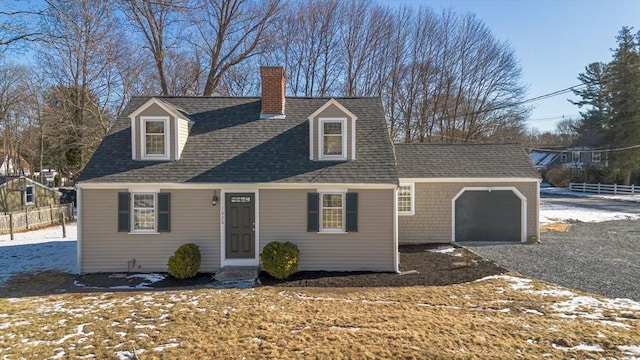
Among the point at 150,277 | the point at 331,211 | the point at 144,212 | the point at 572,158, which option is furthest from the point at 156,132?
the point at 572,158

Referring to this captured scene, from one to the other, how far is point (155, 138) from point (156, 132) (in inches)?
7.5

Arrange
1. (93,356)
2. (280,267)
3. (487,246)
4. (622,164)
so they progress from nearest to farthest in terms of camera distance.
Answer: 1. (93,356)
2. (280,267)
3. (487,246)
4. (622,164)

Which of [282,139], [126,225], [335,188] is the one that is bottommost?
[126,225]

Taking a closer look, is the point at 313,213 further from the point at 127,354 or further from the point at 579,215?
the point at 579,215

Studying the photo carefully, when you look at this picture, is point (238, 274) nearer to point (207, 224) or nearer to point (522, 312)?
point (207, 224)

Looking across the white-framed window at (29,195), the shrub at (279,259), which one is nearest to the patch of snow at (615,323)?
the shrub at (279,259)

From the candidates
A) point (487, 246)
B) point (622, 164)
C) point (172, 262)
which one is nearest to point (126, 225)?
point (172, 262)

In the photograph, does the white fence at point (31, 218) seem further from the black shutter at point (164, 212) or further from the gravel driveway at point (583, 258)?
the gravel driveway at point (583, 258)

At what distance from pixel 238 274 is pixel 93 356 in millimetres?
4960

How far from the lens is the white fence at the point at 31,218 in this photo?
1864 cm

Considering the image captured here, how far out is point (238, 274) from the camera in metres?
10.5

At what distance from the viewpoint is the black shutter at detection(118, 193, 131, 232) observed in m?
10.9

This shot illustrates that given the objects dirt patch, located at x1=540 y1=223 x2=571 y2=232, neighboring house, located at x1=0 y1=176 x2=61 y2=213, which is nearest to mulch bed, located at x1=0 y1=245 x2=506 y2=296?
dirt patch, located at x1=540 y1=223 x2=571 y2=232

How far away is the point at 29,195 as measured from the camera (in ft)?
84.6
